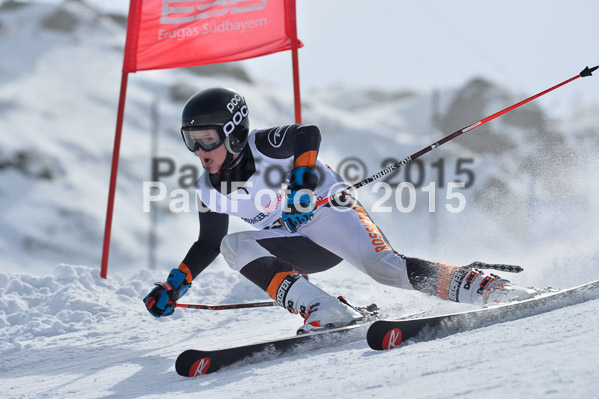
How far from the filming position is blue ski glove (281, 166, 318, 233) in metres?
2.79

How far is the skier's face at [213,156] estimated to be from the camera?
3.09m

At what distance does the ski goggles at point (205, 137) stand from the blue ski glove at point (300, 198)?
43 centimetres

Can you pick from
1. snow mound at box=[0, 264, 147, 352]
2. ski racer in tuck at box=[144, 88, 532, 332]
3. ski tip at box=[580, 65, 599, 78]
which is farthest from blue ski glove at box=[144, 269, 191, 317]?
ski tip at box=[580, 65, 599, 78]

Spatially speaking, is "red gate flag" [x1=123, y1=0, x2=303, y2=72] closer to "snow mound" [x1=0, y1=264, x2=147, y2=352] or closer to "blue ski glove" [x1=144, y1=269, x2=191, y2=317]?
"snow mound" [x1=0, y1=264, x2=147, y2=352]

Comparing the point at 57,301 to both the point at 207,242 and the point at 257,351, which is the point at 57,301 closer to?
the point at 207,242

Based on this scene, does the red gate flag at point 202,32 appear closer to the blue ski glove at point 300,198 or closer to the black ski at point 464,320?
the blue ski glove at point 300,198

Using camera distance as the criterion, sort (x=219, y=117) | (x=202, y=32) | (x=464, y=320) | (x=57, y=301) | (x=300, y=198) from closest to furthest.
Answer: (x=464, y=320)
(x=300, y=198)
(x=219, y=117)
(x=57, y=301)
(x=202, y=32)

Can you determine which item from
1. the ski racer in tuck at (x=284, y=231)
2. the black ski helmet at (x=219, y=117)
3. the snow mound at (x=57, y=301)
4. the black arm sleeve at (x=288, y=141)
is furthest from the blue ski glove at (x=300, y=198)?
the snow mound at (x=57, y=301)

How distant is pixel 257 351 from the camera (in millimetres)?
2451

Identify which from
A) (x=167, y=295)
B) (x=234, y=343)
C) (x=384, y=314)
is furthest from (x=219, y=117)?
(x=384, y=314)

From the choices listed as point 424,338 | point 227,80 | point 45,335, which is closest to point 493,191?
point 424,338

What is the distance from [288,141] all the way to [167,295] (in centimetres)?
99

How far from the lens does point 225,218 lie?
341 centimetres

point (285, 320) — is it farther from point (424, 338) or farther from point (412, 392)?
point (412, 392)
